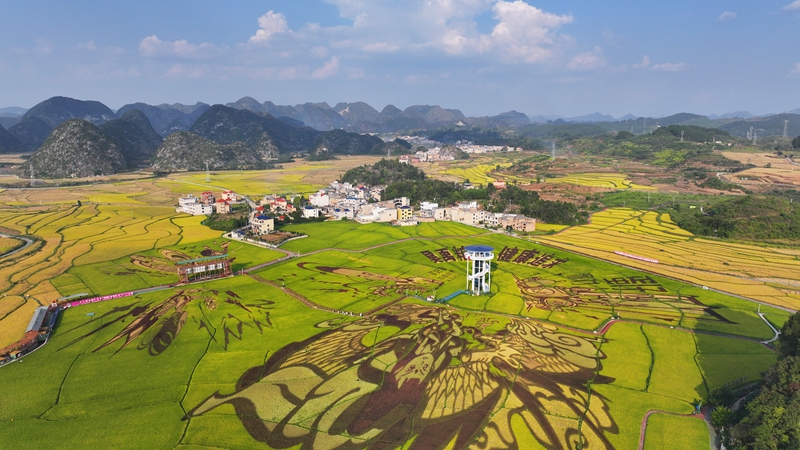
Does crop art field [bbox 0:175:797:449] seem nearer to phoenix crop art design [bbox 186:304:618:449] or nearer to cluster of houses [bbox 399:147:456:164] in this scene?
phoenix crop art design [bbox 186:304:618:449]

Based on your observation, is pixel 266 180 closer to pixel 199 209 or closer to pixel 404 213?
pixel 199 209

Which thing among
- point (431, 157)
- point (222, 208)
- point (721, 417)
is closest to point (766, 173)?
point (721, 417)

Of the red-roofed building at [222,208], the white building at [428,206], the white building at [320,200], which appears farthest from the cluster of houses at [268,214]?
the white building at [428,206]

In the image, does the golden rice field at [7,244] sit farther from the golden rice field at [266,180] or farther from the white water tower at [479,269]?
the white water tower at [479,269]

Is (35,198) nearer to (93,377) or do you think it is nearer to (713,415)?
(93,377)

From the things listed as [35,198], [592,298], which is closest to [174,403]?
[592,298]

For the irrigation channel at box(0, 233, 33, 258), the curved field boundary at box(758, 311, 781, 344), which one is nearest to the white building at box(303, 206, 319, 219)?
the irrigation channel at box(0, 233, 33, 258)
